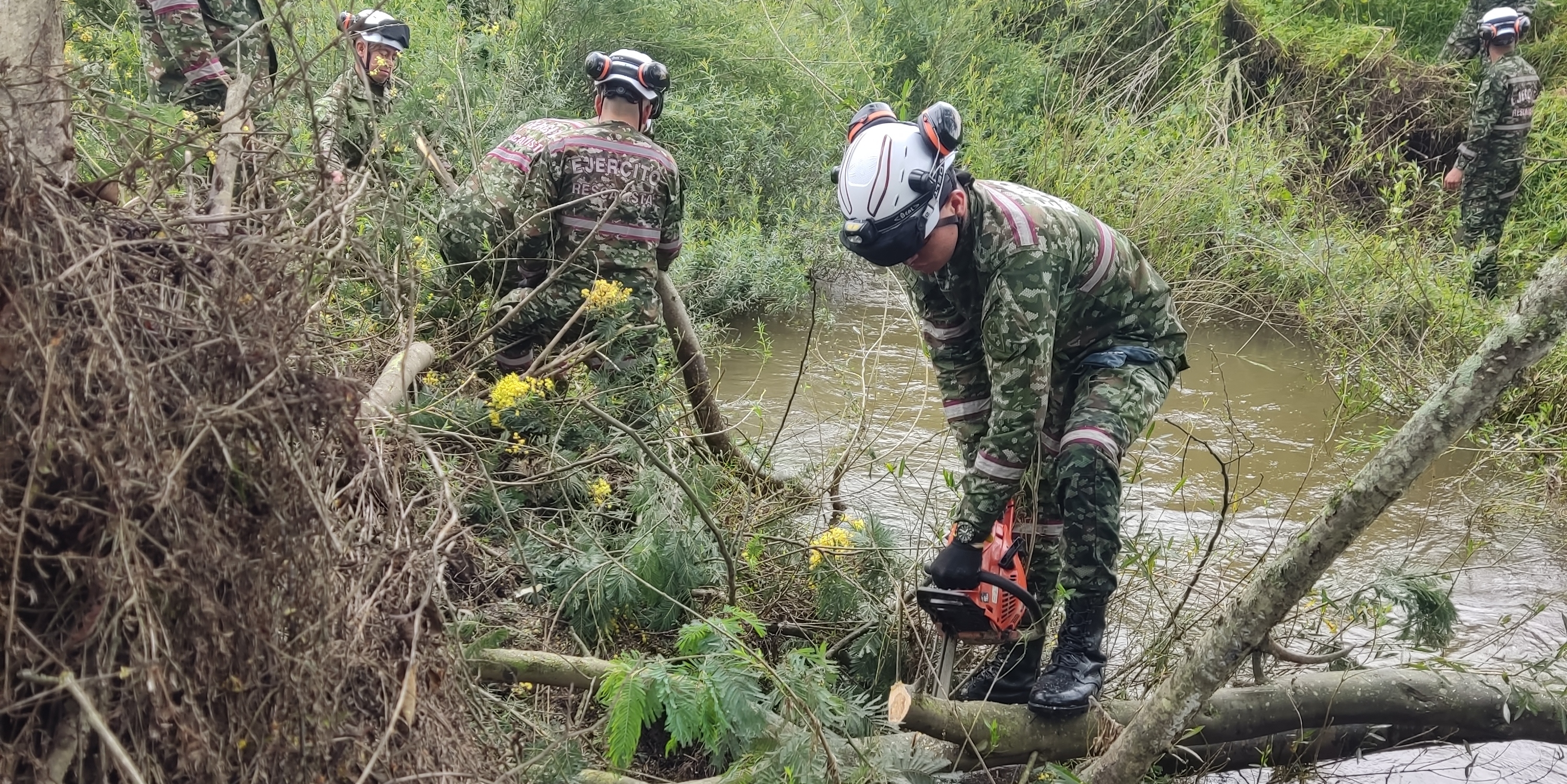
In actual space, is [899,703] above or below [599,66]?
below

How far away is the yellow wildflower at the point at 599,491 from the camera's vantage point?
12.7 ft

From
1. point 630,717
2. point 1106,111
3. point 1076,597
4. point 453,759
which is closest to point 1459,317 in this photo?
point 1106,111

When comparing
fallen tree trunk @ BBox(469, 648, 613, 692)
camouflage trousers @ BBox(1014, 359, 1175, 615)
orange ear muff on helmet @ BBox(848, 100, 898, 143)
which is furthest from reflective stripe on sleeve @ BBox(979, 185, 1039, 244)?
fallen tree trunk @ BBox(469, 648, 613, 692)

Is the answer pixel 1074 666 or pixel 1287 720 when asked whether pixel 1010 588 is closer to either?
pixel 1074 666

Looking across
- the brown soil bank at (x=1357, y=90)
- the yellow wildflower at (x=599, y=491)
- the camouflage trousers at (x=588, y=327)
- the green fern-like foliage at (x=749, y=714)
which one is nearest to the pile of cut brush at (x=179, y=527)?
the green fern-like foliage at (x=749, y=714)

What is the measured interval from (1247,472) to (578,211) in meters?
4.33

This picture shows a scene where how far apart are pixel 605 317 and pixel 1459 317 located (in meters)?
5.31

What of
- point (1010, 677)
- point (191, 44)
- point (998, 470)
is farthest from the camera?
point (191, 44)

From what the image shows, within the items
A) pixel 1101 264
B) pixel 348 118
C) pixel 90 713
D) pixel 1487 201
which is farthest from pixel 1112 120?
pixel 90 713

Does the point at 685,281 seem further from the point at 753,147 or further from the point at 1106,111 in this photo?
the point at 1106,111

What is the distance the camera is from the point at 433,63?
663cm

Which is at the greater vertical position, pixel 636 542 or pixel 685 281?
pixel 636 542

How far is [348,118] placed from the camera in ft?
12.3

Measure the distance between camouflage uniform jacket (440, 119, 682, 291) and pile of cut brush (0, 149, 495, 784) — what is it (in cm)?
273
